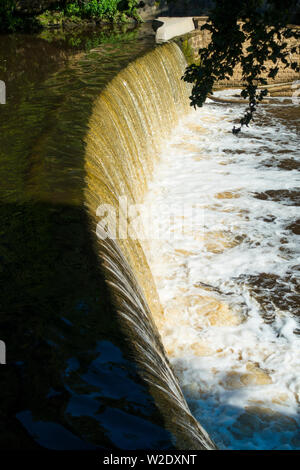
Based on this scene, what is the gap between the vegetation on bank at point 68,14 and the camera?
39.9 ft

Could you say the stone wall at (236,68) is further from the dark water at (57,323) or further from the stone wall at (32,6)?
the dark water at (57,323)

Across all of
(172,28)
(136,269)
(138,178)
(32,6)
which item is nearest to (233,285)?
(136,269)

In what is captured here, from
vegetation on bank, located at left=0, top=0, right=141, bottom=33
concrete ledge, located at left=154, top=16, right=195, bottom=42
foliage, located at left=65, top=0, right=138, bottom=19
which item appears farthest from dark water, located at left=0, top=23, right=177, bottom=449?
foliage, located at left=65, top=0, right=138, bottom=19

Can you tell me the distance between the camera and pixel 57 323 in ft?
6.82

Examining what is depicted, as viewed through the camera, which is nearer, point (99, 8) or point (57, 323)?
point (57, 323)

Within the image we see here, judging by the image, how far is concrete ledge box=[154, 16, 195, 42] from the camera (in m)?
11.6

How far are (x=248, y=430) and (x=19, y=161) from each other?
2.58m

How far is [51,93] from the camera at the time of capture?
235 inches

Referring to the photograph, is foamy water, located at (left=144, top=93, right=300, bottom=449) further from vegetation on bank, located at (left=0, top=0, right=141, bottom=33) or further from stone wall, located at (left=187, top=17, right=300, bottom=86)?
vegetation on bank, located at (left=0, top=0, right=141, bottom=33)

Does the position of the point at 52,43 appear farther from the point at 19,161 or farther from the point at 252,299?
the point at 252,299

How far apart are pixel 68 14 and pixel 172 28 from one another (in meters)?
3.99

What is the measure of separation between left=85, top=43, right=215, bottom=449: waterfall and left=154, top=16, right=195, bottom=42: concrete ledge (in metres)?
1.30

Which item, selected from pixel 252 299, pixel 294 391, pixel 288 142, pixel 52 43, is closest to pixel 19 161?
pixel 252 299

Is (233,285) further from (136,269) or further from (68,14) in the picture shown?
(68,14)
